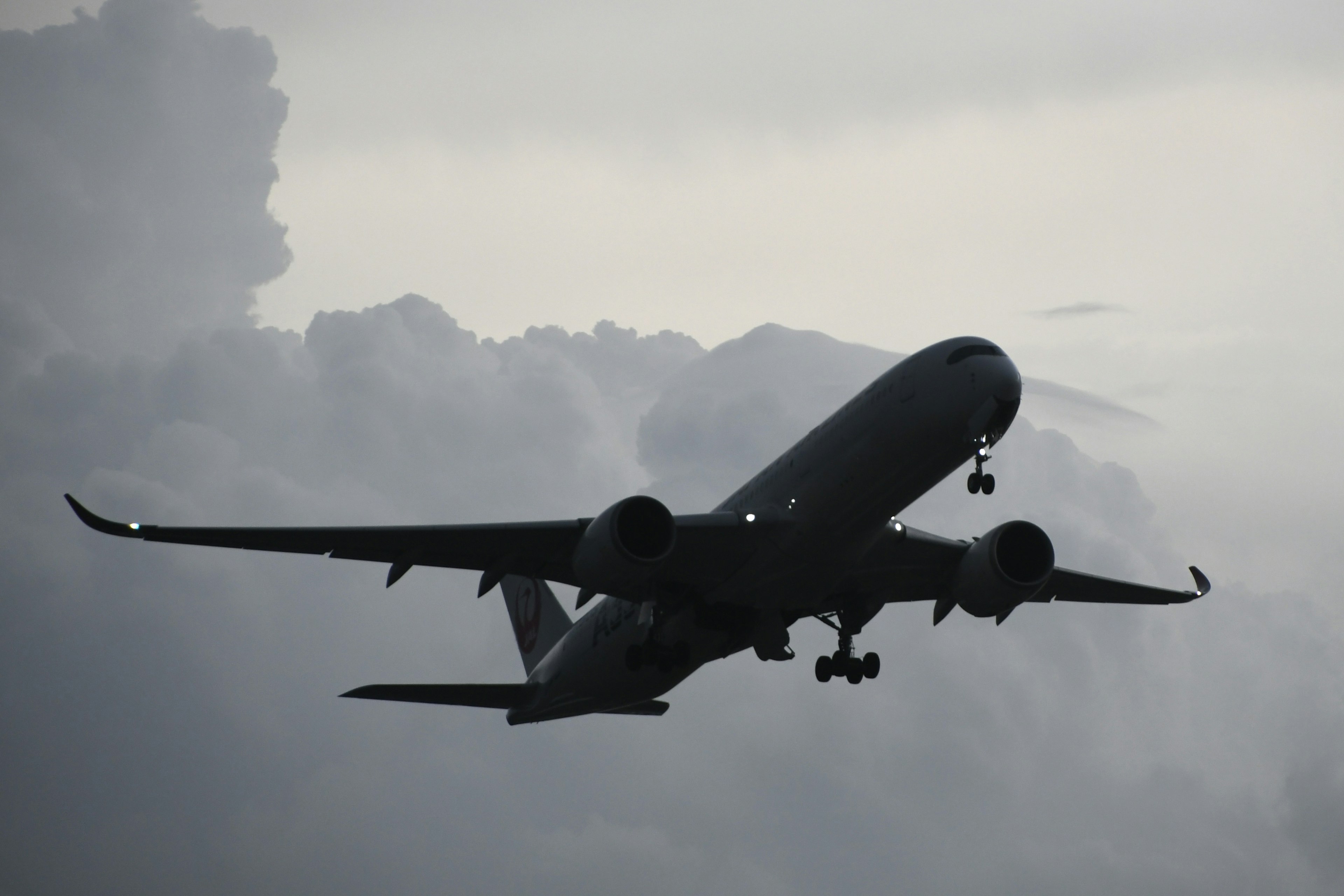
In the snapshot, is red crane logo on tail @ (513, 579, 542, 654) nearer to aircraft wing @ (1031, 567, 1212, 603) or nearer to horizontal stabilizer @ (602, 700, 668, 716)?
horizontal stabilizer @ (602, 700, 668, 716)

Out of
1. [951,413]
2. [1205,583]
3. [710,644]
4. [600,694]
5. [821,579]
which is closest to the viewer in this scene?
[951,413]

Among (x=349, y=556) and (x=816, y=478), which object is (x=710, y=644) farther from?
(x=349, y=556)

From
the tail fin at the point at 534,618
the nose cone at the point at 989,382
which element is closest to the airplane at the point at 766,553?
the nose cone at the point at 989,382

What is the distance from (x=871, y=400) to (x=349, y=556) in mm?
12407

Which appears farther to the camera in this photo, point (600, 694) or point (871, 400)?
point (600, 694)

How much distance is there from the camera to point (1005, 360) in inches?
991

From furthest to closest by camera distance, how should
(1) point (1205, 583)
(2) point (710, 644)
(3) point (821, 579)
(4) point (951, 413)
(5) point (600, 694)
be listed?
(1) point (1205, 583) → (5) point (600, 694) → (2) point (710, 644) → (3) point (821, 579) → (4) point (951, 413)

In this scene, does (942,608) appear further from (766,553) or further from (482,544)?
(482,544)

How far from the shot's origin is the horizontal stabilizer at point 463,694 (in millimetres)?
33938

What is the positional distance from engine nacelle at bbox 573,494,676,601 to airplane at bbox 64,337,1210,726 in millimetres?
37

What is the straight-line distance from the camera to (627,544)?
88.2ft

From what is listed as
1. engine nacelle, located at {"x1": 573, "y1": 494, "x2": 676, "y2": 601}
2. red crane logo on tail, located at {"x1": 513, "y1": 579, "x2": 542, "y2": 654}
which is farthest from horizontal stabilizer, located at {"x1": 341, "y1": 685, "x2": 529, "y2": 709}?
engine nacelle, located at {"x1": 573, "y1": 494, "x2": 676, "y2": 601}

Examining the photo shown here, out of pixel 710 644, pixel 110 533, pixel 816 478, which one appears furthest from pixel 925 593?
pixel 110 533

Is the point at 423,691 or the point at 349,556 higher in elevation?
the point at 349,556
